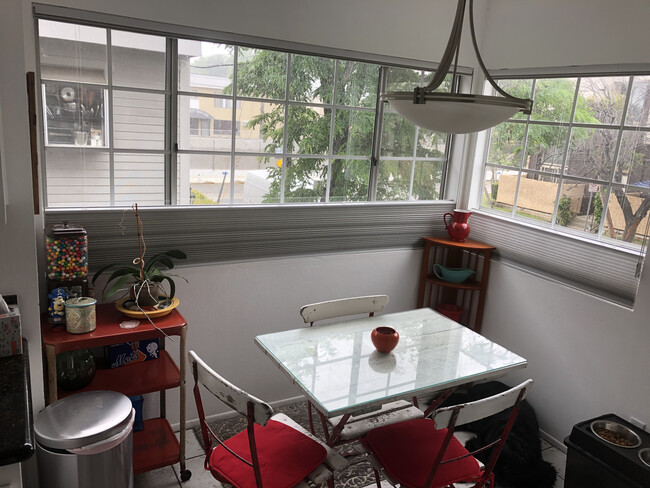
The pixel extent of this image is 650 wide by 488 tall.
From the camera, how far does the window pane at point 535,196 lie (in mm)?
3377

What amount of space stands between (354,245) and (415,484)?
177 centimetres

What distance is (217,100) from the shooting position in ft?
9.75

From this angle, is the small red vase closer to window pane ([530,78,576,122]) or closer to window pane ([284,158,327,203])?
window pane ([284,158,327,203])

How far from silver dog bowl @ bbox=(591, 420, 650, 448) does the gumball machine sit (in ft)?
8.65

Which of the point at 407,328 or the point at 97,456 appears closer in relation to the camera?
the point at 97,456

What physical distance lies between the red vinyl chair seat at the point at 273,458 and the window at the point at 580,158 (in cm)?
212

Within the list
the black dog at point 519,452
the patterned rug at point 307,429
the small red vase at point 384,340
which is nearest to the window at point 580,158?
the black dog at point 519,452

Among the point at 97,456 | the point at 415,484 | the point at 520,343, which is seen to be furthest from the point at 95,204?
the point at 520,343

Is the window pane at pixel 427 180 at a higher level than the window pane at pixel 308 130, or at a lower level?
lower

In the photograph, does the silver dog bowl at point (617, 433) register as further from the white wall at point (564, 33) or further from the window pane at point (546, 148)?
the white wall at point (564, 33)

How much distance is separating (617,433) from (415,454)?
123 cm

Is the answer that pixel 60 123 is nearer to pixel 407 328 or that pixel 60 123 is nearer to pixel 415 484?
pixel 407 328

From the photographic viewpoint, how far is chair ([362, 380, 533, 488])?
2.00 m

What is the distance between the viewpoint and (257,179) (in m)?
3.21
